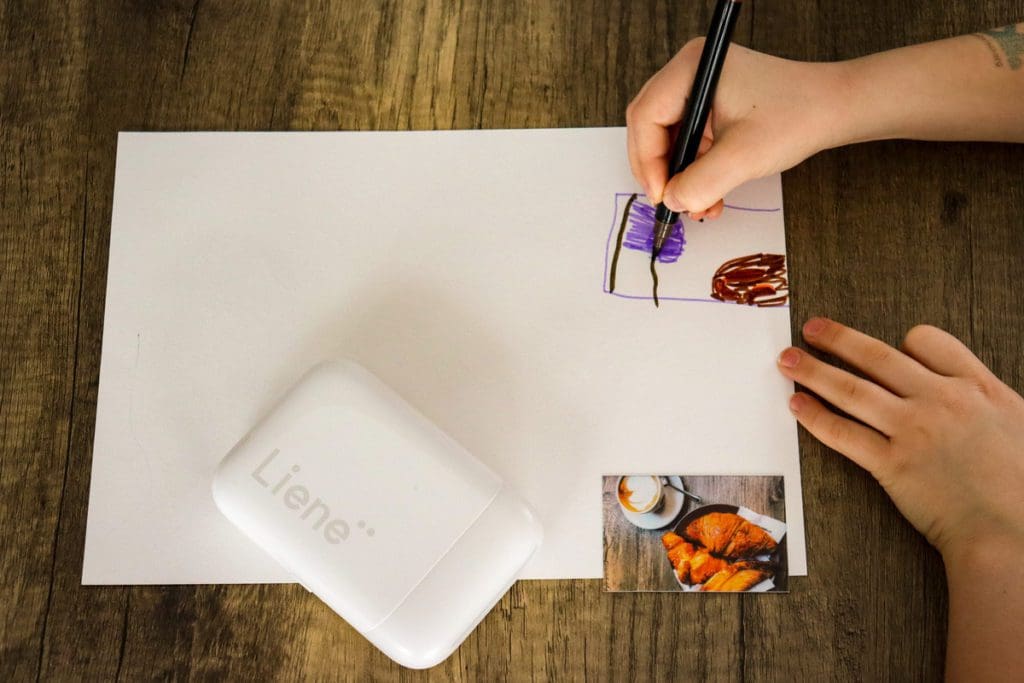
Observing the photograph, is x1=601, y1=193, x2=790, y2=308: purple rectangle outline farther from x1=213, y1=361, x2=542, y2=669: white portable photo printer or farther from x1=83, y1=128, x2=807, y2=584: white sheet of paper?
x1=213, y1=361, x2=542, y2=669: white portable photo printer

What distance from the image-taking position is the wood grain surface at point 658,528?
0.56m

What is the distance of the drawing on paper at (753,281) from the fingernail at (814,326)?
0.09 feet

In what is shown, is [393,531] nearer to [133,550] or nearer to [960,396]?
[133,550]

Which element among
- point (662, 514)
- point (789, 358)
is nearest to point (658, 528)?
point (662, 514)

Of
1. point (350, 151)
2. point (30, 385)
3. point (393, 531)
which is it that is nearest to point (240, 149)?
point (350, 151)

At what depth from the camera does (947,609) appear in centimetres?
54

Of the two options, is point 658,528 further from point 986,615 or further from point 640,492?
point 986,615

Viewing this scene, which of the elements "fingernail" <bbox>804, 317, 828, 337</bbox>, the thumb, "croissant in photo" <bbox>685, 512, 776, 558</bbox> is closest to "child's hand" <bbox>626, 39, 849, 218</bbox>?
the thumb

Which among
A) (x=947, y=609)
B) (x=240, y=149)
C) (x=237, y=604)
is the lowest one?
(x=237, y=604)

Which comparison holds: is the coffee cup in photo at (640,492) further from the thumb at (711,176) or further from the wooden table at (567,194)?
the thumb at (711,176)

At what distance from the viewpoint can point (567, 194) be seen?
2.02ft

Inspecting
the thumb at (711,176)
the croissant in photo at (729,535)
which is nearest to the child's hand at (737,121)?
the thumb at (711,176)

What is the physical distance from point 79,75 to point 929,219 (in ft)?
2.41

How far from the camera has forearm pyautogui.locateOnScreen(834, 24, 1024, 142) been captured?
59cm
